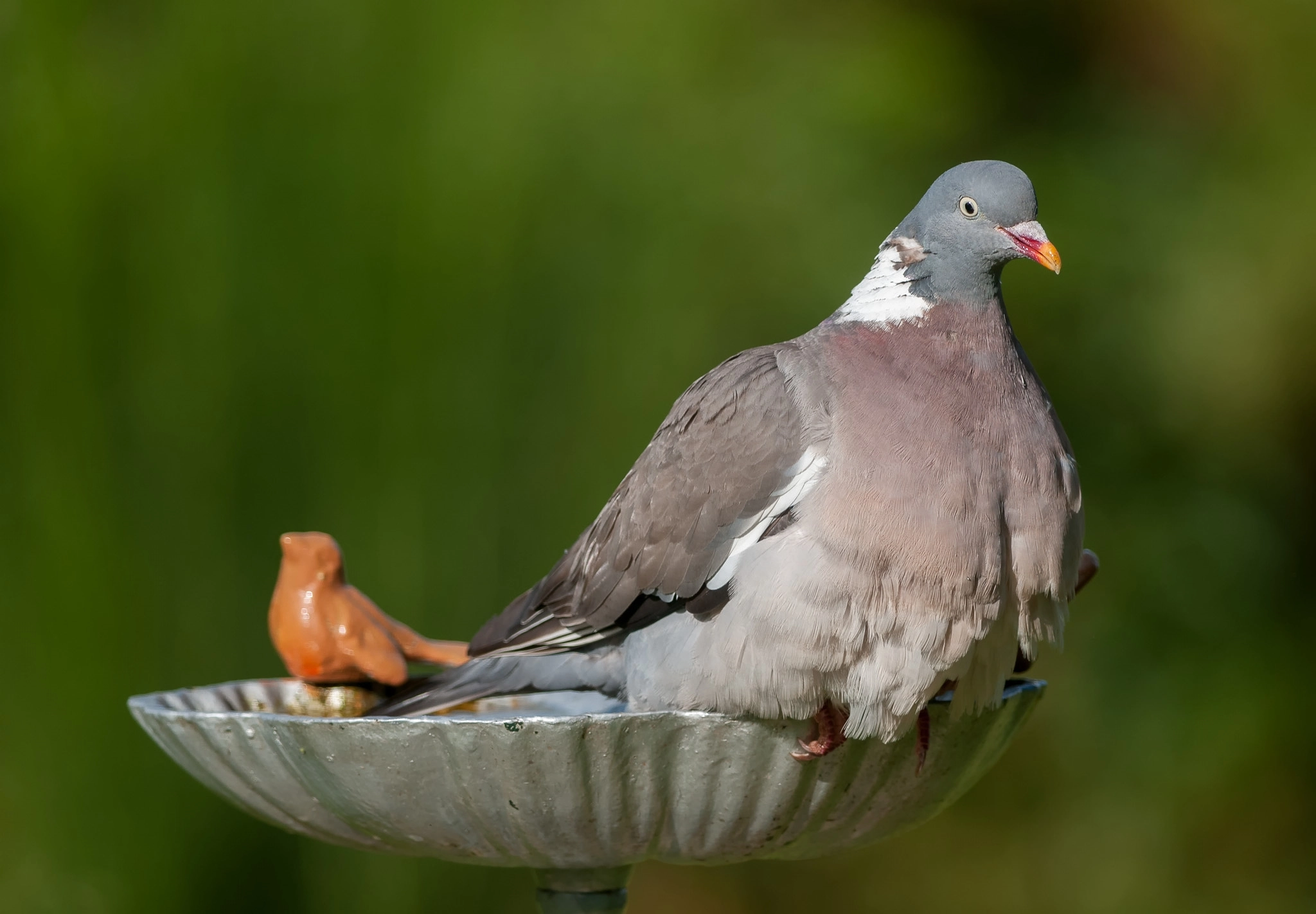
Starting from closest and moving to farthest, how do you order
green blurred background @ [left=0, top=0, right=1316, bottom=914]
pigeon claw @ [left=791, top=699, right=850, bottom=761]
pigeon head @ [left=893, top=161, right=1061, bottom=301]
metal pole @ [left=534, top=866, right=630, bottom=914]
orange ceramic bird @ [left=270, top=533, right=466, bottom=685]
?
pigeon claw @ [left=791, top=699, right=850, bottom=761]
pigeon head @ [left=893, top=161, right=1061, bottom=301]
metal pole @ [left=534, top=866, right=630, bottom=914]
orange ceramic bird @ [left=270, top=533, right=466, bottom=685]
green blurred background @ [left=0, top=0, right=1316, bottom=914]

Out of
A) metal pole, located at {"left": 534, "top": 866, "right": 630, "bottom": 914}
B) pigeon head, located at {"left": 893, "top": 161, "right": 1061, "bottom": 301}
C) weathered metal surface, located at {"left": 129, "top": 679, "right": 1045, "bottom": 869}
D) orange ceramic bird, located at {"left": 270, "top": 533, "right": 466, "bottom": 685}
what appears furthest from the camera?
orange ceramic bird, located at {"left": 270, "top": 533, "right": 466, "bottom": 685}

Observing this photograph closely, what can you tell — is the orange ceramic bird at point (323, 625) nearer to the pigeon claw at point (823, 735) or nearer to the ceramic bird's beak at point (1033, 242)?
the pigeon claw at point (823, 735)

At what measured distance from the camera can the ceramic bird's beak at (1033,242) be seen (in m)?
1.80

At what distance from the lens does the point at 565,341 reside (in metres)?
3.72

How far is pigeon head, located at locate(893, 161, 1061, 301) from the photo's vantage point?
6.02ft

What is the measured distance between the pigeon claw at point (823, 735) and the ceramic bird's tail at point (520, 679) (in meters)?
0.38

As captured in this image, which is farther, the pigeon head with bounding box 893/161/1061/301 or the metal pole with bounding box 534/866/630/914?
the metal pole with bounding box 534/866/630/914

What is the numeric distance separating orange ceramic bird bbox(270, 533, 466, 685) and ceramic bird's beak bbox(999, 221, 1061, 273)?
1125mm

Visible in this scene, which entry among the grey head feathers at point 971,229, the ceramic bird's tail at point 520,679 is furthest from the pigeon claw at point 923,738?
the grey head feathers at point 971,229

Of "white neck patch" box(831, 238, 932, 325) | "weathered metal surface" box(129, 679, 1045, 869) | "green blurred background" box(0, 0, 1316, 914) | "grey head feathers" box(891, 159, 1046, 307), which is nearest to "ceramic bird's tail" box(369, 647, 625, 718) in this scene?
"weathered metal surface" box(129, 679, 1045, 869)

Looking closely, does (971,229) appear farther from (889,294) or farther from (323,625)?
(323,625)

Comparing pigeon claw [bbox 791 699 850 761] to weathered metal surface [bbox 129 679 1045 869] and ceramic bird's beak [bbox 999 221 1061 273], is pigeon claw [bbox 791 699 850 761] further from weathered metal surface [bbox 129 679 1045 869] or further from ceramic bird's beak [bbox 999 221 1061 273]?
ceramic bird's beak [bbox 999 221 1061 273]

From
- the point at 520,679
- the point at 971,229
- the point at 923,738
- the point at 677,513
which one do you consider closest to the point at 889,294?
the point at 971,229

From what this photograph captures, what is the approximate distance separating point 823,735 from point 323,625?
0.82 meters
